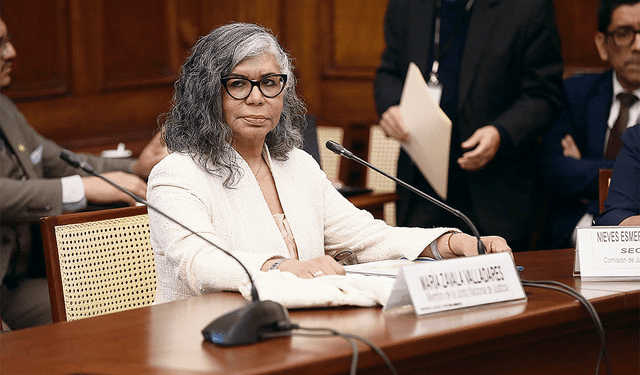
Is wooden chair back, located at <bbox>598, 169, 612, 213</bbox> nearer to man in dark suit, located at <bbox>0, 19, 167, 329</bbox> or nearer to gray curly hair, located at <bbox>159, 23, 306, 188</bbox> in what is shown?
gray curly hair, located at <bbox>159, 23, 306, 188</bbox>

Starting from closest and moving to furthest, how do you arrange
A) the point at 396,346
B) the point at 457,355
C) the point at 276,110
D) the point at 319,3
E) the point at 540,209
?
the point at 396,346 < the point at 457,355 < the point at 276,110 < the point at 540,209 < the point at 319,3

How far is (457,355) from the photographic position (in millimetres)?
1245

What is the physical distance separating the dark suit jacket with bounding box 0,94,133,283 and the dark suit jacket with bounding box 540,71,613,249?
1.85 m

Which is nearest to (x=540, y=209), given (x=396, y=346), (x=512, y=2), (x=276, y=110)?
(x=512, y=2)

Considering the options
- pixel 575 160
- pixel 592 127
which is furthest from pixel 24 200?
pixel 592 127

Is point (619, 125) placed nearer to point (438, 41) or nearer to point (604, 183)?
point (604, 183)

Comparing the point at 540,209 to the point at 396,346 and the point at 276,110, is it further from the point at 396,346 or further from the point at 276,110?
the point at 396,346

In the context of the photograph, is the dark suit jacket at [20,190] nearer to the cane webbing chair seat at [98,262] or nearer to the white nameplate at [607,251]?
the cane webbing chair seat at [98,262]

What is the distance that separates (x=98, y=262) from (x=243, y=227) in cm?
45

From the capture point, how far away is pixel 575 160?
2908mm

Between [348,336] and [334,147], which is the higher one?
[334,147]

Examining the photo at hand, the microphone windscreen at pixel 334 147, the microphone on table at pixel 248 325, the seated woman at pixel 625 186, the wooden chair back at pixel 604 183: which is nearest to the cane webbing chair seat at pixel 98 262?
the microphone windscreen at pixel 334 147

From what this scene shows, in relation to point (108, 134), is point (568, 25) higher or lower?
higher

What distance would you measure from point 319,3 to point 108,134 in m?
1.75
